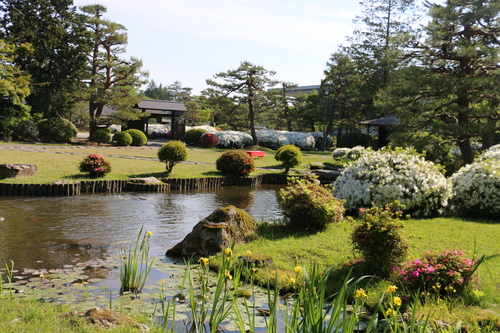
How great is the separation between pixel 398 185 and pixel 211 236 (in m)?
4.81

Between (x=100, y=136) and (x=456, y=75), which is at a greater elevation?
(x=456, y=75)

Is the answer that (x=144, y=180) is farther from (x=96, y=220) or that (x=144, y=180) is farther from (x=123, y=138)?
(x=123, y=138)

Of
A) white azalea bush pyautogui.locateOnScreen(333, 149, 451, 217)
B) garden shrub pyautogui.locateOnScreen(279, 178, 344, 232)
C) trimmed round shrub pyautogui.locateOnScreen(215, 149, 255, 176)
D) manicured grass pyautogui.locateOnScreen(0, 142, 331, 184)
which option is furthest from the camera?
trimmed round shrub pyautogui.locateOnScreen(215, 149, 255, 176)

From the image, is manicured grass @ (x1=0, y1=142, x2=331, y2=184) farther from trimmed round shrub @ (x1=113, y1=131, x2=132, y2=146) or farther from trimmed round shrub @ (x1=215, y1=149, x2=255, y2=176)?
trimmed round shrub @ (x1=113, y1=131, x2=132, y2=146)

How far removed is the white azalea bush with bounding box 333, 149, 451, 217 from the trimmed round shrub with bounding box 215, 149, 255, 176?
8.17 metres

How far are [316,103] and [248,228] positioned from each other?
3715cm

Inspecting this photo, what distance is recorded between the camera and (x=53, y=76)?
30688 mm

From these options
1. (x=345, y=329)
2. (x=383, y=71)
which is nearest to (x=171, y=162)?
(x=345, y=329)

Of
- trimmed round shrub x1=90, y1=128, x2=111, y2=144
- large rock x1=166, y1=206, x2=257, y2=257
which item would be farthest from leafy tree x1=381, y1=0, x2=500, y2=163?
trimmed round shrub x1=90, y1=128, x2=111, y2=144

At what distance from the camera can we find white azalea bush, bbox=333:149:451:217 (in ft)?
32.8

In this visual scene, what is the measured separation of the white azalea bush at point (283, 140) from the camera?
38.2 meters

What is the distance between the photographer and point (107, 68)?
1264 inches

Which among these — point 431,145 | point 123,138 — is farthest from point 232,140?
point 431,145

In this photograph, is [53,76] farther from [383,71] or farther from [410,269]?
[410,269]
